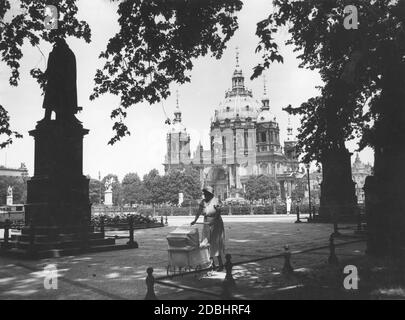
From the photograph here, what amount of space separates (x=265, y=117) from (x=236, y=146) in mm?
14441

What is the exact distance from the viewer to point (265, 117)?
14725cm

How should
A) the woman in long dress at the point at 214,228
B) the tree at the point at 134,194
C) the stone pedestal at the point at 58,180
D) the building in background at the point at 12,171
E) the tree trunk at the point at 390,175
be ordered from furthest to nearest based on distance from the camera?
the building in background at the point at 12,171 < the tree at the point at 134,194 < the stone pedestal at the point at 58,180 < the tree trunk at the point at 390,175 < the woman in long dress at the point at 214,228

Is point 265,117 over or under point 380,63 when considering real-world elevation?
over

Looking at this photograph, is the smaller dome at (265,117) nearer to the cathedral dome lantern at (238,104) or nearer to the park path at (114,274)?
the cathedral dome lantern at (238,104)

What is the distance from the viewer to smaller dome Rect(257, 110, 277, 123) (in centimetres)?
14700

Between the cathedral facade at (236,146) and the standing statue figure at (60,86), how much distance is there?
117m

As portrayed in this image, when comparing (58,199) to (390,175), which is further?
(58,199)

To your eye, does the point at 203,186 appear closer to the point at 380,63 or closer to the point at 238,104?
the point at 380,63

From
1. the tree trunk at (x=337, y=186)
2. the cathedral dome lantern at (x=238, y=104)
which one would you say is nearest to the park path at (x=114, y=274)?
the tree trunk at (x=337, y=186)

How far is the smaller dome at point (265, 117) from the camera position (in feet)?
482

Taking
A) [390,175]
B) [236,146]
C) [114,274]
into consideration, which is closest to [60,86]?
[114,274]

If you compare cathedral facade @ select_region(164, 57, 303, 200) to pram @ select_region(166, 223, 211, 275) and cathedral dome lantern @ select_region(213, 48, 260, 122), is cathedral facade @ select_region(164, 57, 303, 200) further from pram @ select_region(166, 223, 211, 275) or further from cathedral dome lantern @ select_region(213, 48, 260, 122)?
pram @ select_region(166, 223, 211, 275)

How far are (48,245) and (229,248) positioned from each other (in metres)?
6.03

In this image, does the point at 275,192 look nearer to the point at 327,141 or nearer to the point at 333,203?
the point at 333,203
